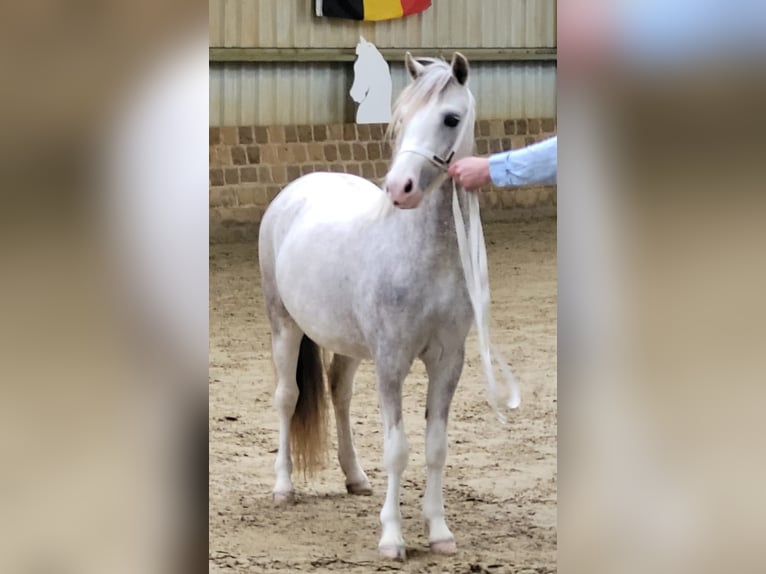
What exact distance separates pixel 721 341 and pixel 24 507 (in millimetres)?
1688

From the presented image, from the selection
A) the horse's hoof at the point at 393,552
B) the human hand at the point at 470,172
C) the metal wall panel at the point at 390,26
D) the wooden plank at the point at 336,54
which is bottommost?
the horse's hoof at the point at 393,552

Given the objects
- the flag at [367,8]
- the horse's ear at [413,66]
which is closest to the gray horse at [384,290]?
the horse's ear at [413,66]

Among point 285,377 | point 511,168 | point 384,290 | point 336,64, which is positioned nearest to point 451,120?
point 511,168

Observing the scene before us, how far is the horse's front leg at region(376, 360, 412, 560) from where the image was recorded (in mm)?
2592

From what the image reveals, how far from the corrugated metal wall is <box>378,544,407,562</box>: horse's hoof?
3.07 ft

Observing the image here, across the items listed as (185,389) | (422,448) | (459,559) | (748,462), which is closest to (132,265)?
(185,389)

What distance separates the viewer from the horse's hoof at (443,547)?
2639 millimetres

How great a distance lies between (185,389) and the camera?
269 centimetres

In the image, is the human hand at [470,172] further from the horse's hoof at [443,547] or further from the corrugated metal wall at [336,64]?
the horse's hoof at [443,547]

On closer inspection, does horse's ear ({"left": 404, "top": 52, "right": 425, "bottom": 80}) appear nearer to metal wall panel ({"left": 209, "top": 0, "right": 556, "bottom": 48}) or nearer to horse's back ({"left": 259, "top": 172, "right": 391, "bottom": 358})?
metal wall panel ({"left": 209, "top": 0, "right": 556, "bottom": 48})

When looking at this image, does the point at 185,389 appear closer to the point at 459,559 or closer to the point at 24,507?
→ the point at 24,507

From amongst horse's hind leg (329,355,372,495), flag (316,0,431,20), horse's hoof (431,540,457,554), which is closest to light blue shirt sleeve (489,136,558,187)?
flag (316,0,431,20)

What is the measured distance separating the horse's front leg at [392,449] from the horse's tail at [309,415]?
0.15m

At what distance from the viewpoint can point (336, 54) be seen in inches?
101
